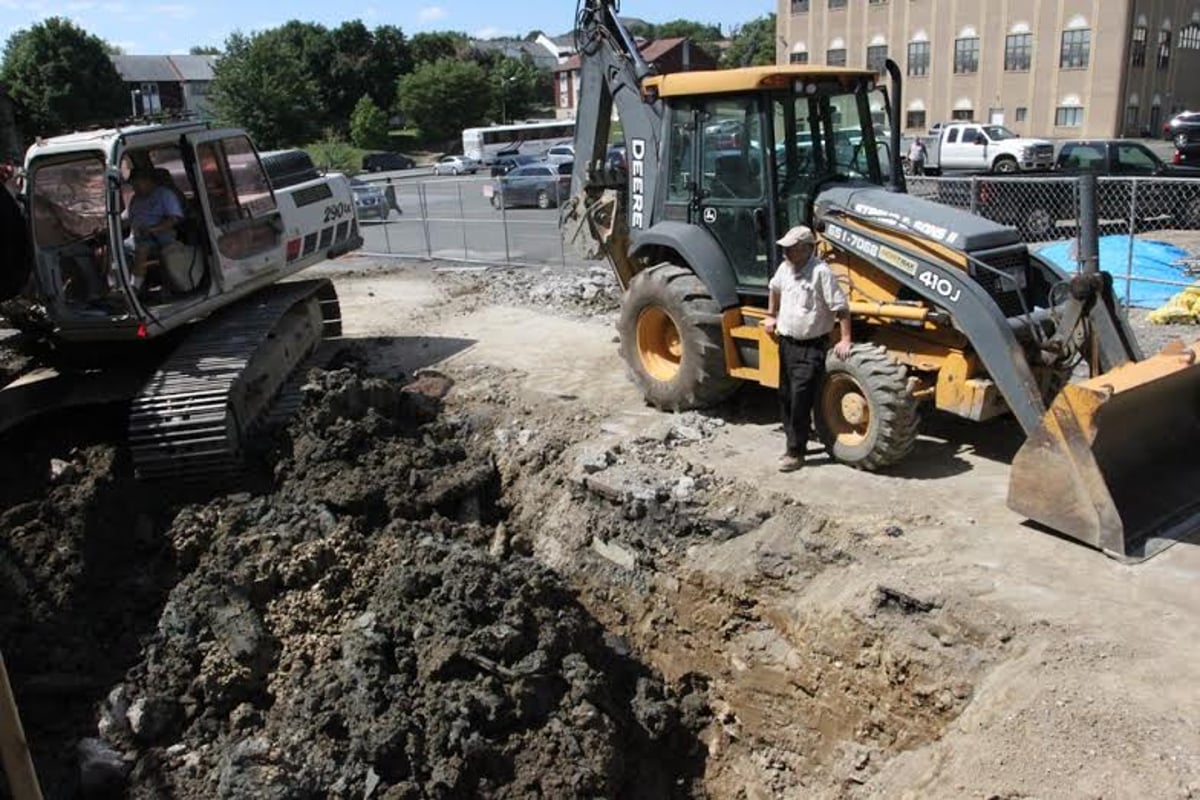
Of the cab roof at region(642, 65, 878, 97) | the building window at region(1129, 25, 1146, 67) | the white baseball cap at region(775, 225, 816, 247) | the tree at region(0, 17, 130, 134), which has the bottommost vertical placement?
the white baseball cap at region(775, 225, 816, 247)

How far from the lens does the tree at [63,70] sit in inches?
2398

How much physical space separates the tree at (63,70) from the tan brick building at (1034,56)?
43.6m

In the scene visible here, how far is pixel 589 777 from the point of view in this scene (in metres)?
4.88

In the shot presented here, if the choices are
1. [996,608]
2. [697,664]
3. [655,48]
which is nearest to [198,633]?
[697,664]

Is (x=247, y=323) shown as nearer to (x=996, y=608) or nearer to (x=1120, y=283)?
(x=996, y=608)

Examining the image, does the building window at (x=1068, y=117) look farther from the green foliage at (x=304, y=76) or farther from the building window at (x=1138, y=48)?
the green foliage at (x=304, y=76)

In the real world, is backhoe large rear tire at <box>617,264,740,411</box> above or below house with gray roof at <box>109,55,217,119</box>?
below

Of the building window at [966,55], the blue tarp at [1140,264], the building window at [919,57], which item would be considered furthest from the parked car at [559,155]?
the blue tarp at [1140,264]

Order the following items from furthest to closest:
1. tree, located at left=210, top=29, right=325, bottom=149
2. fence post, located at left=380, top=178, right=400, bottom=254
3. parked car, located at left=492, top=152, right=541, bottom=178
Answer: tree, located at left=210, top=29, right=325, bottom=149 < parked car, located at left=492, top=152, right=541, bottom=178 < fence post, located at left=380, top=178, right=400, bottom=254

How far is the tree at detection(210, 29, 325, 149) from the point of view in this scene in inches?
2205

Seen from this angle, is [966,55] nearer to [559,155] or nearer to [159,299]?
[559,155]

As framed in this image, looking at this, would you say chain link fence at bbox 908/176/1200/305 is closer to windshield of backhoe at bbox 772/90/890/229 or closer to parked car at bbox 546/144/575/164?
windshield of backhoe at bbox 772/90/890/229

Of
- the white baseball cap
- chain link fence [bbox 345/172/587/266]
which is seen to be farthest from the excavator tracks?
chain link fence [bbox 345/172/587/266]

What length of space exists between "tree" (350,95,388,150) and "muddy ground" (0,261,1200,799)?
62427 millimetres
